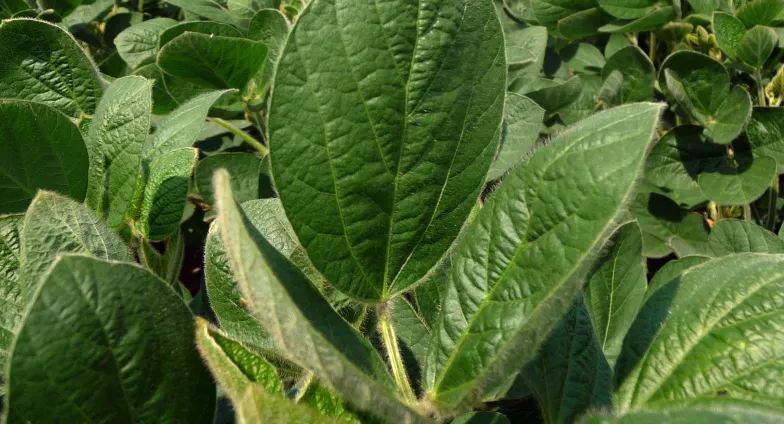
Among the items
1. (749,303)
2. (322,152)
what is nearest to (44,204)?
(322,152)

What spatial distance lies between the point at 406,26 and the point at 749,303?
0.42 metres

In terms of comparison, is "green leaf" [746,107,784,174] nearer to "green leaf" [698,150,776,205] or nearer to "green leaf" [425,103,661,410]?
"green leaf" [698,150,776,205]

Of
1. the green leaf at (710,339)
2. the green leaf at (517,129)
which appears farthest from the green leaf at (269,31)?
the green leaf at (710,339)

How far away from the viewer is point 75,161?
3.09 feet

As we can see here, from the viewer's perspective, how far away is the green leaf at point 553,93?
161 cm

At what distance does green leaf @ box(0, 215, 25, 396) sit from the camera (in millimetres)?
815

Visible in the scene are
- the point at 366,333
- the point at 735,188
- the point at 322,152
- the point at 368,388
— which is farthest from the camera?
the point at 735,188

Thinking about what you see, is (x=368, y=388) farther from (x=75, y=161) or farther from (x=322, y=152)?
(x=75, y=161)

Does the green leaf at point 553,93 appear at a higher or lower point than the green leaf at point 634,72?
higher

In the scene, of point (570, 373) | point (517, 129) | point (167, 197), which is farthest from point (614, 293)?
point (167, 197)

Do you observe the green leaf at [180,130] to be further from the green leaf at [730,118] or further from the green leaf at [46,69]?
the green leaf at [730,118]

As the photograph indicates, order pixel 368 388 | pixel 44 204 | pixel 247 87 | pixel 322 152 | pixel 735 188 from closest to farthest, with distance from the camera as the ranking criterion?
pixel 368 388, pixel 322 152, pixel 44 204, pixel 247 87, pixel 735 188

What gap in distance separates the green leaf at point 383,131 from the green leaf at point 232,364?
105 mm

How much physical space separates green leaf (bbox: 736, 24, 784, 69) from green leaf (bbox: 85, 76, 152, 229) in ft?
4.20
